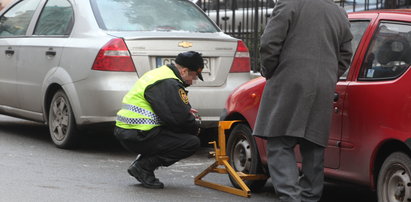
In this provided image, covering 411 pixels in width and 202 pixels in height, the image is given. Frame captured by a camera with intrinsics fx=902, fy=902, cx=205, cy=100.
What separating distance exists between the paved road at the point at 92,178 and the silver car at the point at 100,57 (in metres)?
0.36

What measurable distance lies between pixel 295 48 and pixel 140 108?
1592 millimetres

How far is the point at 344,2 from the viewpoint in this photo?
38.9 ft

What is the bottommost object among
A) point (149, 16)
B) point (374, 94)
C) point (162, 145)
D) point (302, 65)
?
point (162, 145)

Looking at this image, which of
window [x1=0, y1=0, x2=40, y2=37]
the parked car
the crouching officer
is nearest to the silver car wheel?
window [x1=0, y1=0, x2=40, y2=37]

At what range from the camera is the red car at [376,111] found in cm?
552

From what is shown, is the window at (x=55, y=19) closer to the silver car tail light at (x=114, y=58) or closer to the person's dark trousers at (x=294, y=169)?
the silver car tail light at (x=114, y=58)

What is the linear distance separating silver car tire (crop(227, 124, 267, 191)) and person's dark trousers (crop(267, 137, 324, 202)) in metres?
0.80

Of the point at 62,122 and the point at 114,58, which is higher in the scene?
the point at 114,58

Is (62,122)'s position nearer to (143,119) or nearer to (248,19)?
(143,119)

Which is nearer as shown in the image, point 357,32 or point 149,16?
point 357,32

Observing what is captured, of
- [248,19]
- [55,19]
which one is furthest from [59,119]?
[248,19]

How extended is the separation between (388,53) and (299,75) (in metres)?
0.59

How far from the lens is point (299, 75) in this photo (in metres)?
5.91

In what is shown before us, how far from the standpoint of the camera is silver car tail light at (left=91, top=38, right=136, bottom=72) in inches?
329
